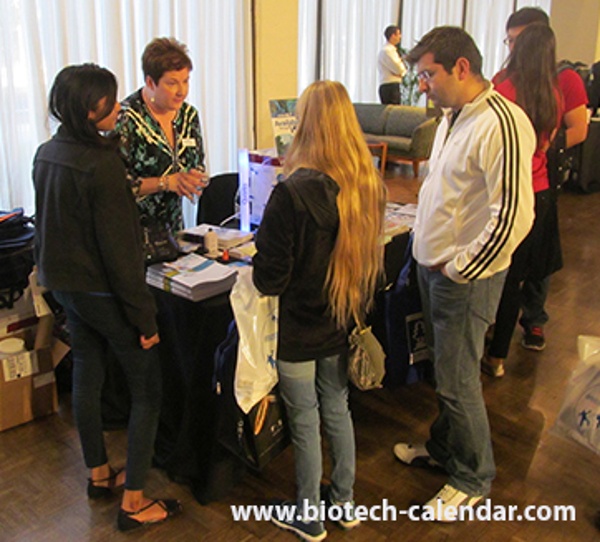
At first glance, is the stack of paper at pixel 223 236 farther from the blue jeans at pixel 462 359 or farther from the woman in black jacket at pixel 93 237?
the blue jeans at pixel 462 359

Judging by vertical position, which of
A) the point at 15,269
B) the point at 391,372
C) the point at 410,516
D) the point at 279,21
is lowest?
the point at 410,516

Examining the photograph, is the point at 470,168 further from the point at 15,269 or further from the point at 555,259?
the point at 15,269

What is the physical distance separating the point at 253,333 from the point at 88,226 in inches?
19.6

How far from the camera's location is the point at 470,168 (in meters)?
1.55

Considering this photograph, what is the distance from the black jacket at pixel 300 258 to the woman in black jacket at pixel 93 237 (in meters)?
0.35

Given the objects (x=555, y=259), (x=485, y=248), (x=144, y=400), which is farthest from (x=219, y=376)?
(x=555, y=259)

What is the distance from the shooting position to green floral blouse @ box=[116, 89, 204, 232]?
215 centimetres

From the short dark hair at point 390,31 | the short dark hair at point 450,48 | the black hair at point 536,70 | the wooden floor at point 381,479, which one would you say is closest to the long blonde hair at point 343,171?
the short dark hair at point 450,48

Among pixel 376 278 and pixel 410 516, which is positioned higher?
pixel 376 278

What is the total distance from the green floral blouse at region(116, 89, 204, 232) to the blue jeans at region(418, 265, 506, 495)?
3.33 ft

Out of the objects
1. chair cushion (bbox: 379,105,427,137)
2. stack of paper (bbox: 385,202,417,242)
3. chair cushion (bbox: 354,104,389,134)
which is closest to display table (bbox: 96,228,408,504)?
stack of paper (bbox: 385,202,417,242)

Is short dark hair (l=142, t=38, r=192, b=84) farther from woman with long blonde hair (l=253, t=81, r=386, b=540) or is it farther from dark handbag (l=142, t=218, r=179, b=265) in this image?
woman with long blonde hair (l=253, t=81, r=386, b=540)

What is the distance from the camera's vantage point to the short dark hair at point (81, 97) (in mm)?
1467

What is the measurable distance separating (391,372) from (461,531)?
604 mm
